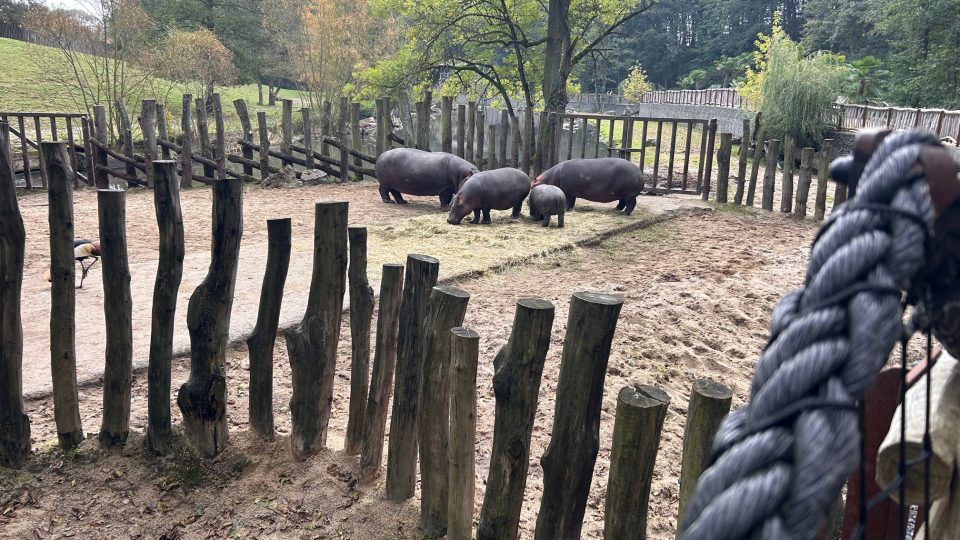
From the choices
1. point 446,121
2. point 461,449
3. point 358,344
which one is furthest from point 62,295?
point 446,121

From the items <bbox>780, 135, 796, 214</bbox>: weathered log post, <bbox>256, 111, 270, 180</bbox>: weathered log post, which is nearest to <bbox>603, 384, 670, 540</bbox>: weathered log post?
<bbox>780, 135, 796, 214</bbox>: weathered log post

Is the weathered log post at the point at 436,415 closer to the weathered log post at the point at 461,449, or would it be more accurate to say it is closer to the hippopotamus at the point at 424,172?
the weathered log post at the point at 461,449

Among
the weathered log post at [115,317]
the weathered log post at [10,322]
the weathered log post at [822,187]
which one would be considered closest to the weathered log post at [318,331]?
the weathered log post at [115,317]

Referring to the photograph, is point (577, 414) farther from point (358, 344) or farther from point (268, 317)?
point (268, 317)

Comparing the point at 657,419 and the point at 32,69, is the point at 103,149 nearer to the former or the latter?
the point at 657,419

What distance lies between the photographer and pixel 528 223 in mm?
9141

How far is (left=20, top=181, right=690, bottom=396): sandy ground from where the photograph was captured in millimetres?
4461

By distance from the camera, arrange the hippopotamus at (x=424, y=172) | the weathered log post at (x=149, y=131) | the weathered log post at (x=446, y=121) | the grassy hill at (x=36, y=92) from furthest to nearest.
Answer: the grassy hill at (x=36, y=92), the weathered log post at (x=446, y=121), the weathered log post at (x=149, y=131), the hippopotamus at (x=424, y=172)

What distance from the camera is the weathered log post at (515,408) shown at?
226cm

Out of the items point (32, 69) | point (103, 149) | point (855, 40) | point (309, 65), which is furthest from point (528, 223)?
point (855, 40)

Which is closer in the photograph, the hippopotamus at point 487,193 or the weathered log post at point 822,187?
the hippopotamus at point 487,193

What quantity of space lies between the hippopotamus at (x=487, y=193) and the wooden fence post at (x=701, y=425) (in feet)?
22.7

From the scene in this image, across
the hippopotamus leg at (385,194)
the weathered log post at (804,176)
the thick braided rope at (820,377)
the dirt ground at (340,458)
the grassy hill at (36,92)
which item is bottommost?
the dirt ground at (340,458)

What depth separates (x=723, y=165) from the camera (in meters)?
10.9
